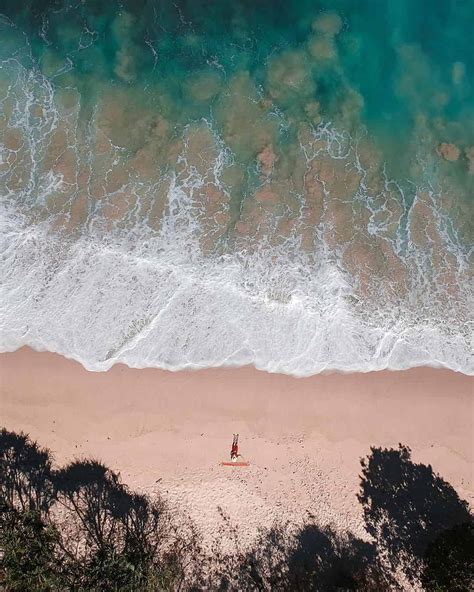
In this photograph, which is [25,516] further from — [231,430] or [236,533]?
[231,430]

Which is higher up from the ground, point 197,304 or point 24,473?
point 197,304

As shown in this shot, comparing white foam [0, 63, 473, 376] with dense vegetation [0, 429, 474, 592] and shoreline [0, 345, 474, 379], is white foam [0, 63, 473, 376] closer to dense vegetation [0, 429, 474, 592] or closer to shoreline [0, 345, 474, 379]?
shoreline [0, 345, 474, 379]

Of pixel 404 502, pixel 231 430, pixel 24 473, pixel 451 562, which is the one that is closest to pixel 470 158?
pixel 404 502

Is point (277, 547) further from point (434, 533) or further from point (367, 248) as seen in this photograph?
point (367, 248)

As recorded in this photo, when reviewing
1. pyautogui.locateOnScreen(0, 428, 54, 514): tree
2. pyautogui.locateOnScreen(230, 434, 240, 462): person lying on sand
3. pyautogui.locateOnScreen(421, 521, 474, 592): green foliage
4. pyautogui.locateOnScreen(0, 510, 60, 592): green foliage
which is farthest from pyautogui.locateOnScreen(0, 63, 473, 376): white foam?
pyautogui.locateOnScreen(421, 521, 474, 592): green foliage

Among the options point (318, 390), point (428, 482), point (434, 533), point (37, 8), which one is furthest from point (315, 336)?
point (37, 8)

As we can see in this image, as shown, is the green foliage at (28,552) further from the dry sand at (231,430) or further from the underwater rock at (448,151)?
the underwater rock at (448,151)

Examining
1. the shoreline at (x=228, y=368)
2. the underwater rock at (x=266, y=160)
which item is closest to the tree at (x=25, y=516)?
the shoreline at (x=228, y=368)
